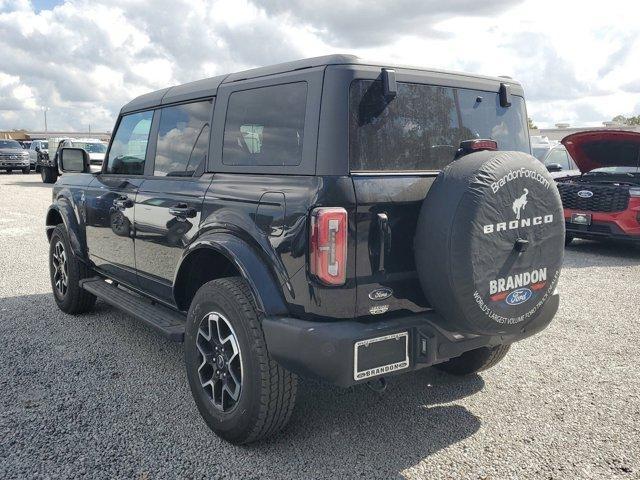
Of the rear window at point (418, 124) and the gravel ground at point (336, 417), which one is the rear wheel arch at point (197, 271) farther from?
the rear window at point (418, 124)

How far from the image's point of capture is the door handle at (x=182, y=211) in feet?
11.2

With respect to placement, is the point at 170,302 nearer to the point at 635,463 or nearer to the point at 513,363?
the point at 513,363

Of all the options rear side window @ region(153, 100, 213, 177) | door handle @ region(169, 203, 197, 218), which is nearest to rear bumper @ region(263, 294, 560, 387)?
door handle @ region(169, 203, 197, 218)

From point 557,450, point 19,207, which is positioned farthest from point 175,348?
point 19,207

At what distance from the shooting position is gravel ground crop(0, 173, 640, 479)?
281cm

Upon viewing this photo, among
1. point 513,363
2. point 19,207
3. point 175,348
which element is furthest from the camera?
point 19,207

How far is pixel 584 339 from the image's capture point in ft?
15.5

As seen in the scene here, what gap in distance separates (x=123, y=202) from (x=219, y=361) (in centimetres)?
178

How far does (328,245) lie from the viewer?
8.38 feet

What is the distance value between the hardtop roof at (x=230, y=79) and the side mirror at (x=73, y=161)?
756 millimetres

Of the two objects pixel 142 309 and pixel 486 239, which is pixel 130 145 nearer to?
pixel 142 309

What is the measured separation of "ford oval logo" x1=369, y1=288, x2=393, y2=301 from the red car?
6377 millimetres

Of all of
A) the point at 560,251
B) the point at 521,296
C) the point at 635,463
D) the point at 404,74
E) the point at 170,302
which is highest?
the point at 404,74

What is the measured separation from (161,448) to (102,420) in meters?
0.52
